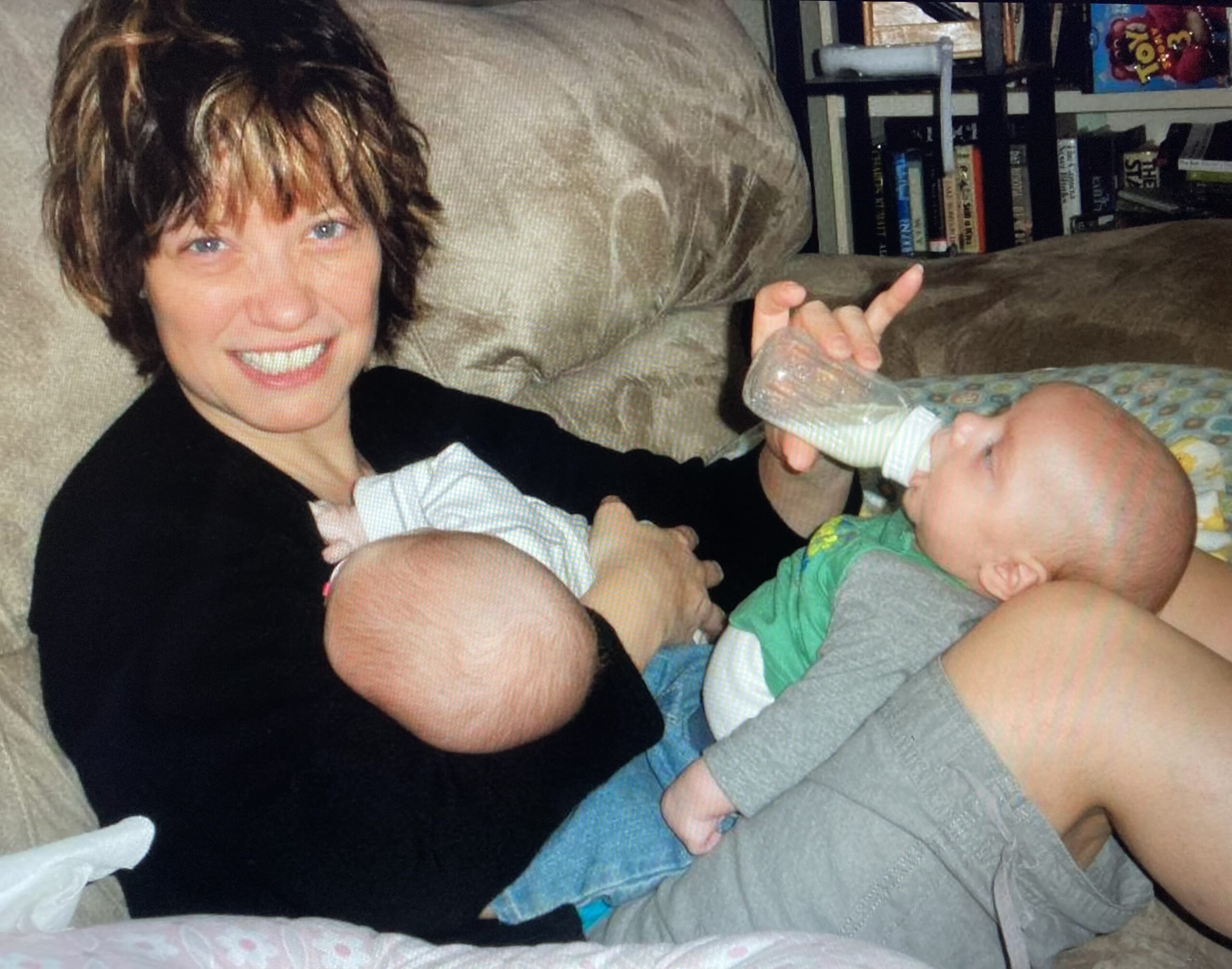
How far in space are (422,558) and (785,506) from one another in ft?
1.42

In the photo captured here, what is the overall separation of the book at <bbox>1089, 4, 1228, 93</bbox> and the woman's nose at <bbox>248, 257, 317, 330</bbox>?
2065mm

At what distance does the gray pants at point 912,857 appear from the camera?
74 cm

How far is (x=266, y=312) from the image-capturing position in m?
0.89

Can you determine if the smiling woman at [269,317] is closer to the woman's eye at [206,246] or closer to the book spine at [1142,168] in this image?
the woman's eye at [206,246]

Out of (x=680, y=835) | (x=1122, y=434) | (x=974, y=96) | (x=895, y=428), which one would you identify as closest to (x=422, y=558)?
(x=680, y=835)

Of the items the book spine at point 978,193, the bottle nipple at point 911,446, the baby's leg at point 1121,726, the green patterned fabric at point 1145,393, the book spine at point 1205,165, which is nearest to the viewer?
the baby's leg at point 1121,726

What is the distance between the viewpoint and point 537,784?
0.81 metres

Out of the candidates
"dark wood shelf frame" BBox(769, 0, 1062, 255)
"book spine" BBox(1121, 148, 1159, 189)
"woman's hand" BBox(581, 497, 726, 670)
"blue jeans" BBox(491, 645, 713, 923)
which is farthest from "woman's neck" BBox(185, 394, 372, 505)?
"book spine" BBox(1121, 148, 1159, 189)

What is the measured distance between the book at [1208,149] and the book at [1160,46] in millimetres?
94

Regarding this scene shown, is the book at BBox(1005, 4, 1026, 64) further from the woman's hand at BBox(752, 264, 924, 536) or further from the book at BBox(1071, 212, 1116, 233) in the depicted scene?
the woman's hand at BBox(752, 264, 924, 536)

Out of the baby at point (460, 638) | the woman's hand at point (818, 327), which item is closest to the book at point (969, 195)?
the woman's hand at point (818, 327)

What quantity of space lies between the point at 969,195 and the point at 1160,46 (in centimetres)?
45

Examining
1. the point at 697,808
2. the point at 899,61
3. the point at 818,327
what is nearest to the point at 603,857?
the point at 697,808

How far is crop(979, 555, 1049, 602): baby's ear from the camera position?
87 centimetres
